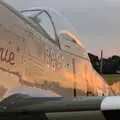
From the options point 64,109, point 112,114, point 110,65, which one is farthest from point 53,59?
point 110,65

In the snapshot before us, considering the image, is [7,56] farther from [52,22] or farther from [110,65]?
[110,65]

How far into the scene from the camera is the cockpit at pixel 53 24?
22.2ft

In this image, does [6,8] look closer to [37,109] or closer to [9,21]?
[9,21]

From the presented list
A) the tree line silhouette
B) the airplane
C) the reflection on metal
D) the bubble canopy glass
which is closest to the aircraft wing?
the airplane

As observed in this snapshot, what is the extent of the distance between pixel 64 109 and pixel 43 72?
1.45 meters

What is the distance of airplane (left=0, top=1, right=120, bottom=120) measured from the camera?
4.76 meters

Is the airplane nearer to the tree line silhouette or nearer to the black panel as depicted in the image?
the black panel

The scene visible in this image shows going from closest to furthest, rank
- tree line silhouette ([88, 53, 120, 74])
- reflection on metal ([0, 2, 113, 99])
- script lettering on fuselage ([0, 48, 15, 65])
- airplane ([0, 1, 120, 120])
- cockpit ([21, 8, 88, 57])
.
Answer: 1. airplane ([0, 1, 120, 120])
2. script lettering on fuselage ([0, 48, 15, 65])
3. reflection on metal ([0, 2, 113, 99])
4. cockpit ([21, 8, 88, 57])
5. tree line silhouette ([88, 53, 120, 74])

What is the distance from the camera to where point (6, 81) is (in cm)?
520

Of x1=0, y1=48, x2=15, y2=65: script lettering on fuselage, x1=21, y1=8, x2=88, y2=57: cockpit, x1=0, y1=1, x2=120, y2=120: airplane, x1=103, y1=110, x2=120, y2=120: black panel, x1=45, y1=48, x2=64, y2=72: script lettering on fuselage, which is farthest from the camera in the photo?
x1=21, y1=8, x2=88, y2=57: cockpit

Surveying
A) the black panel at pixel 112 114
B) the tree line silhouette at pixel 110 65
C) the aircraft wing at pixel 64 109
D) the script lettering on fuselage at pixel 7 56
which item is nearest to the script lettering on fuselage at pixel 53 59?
the script lettering on fuselage at pixel 7 56

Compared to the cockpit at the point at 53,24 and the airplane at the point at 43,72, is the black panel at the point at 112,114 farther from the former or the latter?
the cockpit at the point at 53,24

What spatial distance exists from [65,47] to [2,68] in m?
2.16

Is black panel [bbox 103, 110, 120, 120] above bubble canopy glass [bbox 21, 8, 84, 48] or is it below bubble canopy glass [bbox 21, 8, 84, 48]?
below
